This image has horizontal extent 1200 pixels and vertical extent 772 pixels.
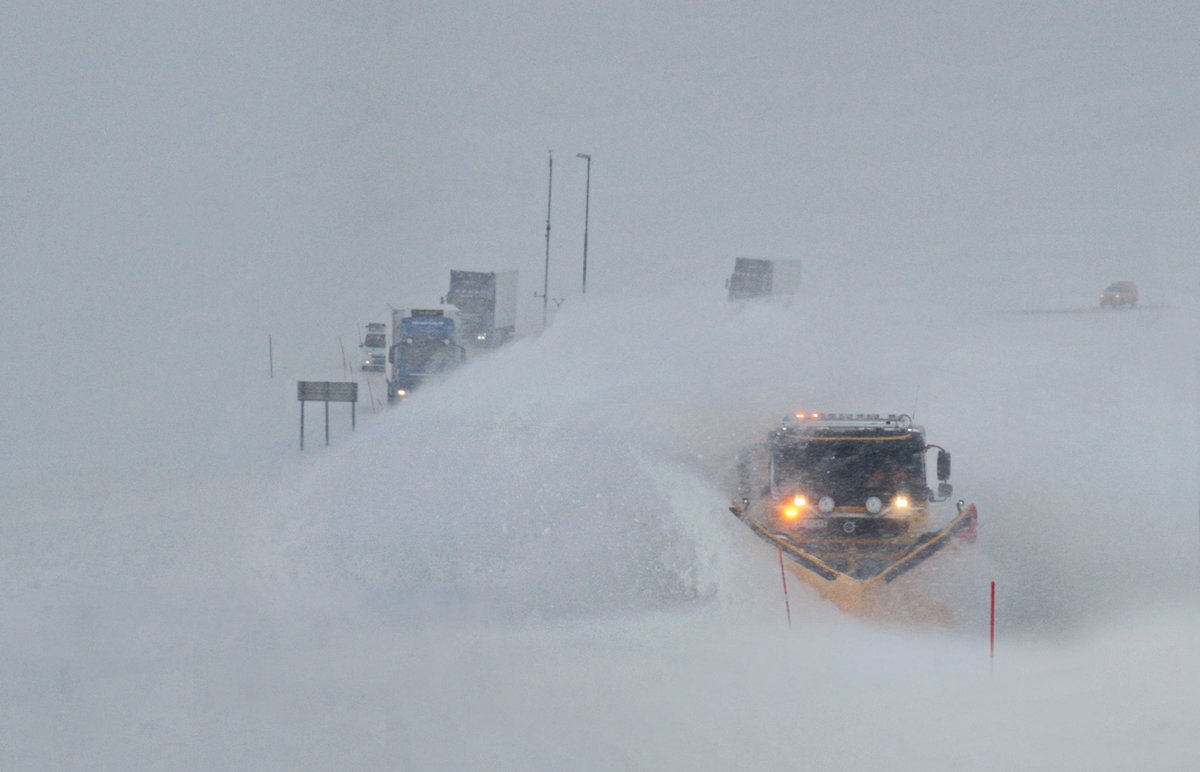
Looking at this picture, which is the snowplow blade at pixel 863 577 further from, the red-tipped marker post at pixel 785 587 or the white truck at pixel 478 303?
the white truck at pixel 478 303

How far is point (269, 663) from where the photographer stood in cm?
955

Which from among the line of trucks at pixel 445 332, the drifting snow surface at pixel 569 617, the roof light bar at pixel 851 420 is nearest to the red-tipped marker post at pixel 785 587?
the drifting snow surface at pixel 569 617

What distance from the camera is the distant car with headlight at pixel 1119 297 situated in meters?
58.8

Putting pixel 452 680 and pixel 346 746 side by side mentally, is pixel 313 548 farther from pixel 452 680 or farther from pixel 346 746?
pixel 346 746

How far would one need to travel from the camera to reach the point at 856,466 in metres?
11.8

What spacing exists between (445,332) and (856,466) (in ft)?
66.5

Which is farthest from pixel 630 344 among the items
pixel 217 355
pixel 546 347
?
pixel 217 355

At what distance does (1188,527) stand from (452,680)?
10500 millimetres

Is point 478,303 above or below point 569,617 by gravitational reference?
above

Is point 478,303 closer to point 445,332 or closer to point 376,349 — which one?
point 376,349

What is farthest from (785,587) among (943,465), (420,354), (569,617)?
(420,354)

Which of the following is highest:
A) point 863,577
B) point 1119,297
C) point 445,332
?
point 1119,297

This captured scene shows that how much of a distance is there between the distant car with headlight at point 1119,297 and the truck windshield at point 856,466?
52412 mm

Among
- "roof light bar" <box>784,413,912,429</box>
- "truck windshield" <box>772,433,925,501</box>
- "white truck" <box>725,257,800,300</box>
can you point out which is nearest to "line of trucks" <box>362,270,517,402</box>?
"white truck" <box>725,257,800,300</box>
